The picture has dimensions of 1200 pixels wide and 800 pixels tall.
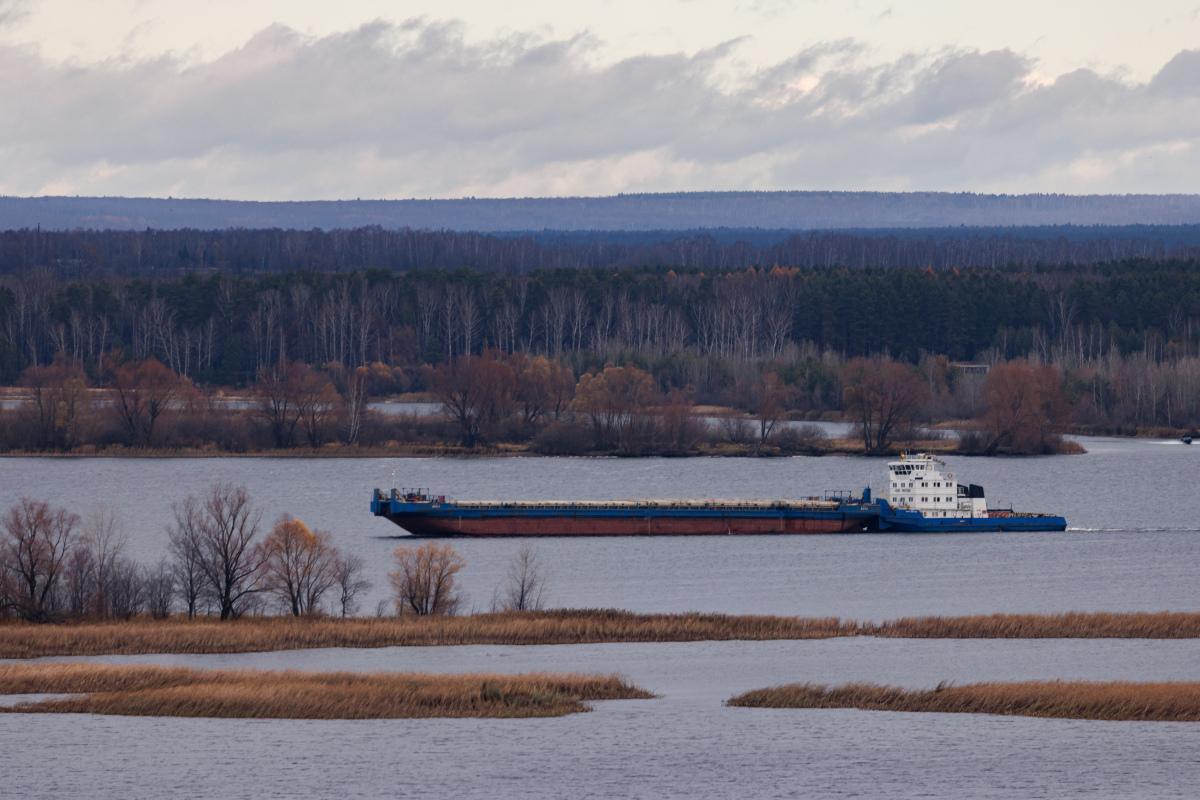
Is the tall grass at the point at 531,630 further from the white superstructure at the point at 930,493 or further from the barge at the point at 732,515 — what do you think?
the white superstructure at the point at 930,493

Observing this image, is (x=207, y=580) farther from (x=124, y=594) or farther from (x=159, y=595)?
(x=124, y=594)

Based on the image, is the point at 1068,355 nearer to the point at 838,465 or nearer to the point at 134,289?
the point at 838,465

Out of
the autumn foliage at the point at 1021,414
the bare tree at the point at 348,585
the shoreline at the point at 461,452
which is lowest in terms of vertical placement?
the bare tree at the point at 348,585

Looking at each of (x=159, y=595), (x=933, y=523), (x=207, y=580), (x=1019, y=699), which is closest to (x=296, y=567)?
(x=207, y=580)

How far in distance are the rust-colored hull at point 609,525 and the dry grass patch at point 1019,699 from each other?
3545 centimetres

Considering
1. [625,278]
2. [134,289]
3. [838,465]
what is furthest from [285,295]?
[838,465]

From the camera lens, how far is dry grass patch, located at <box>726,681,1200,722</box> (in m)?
39.8

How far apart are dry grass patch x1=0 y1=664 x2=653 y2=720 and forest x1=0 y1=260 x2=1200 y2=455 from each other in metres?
74.7

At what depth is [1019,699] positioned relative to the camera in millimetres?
40750

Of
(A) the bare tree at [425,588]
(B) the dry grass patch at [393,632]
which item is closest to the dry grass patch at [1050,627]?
(B) the dry grass patch at [393,632]

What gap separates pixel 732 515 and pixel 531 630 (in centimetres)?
3032

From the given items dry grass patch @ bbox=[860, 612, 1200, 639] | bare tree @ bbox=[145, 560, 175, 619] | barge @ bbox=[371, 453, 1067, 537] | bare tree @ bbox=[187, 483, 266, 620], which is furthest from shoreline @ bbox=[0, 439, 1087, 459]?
dry grass patch @ bbox=[860, 612, 1200, 639]

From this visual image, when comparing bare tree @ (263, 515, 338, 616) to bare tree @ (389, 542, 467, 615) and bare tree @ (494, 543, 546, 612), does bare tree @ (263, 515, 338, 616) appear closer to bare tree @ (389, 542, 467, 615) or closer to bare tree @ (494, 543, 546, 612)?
bare tree @ (389, 542, 467, 615)

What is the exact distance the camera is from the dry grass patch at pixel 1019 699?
3975 centimetres
